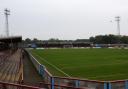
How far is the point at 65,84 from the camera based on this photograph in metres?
15.4

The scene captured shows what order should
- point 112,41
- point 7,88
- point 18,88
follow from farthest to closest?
point 112,41 < point 7,88 < point 18,88

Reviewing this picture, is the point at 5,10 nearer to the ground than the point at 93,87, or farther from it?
farther from it

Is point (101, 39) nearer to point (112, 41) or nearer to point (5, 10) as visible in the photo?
point (112, 41)

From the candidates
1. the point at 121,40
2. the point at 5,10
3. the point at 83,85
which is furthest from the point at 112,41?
the point at 83,85

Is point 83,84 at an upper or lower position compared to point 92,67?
upper

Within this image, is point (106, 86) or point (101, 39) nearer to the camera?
point (106, 86)

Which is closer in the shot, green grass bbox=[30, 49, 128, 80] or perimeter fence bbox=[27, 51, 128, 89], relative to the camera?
perimeter fence bbox=[27, 51, 128, 89]

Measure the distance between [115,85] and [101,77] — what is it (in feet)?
38.9

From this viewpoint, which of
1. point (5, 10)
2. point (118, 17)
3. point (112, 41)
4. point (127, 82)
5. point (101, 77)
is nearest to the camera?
point (127, 82)

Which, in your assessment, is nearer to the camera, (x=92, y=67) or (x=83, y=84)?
(x=83, y=84)

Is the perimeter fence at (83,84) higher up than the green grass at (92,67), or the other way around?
the perimeter fence at (83,84)

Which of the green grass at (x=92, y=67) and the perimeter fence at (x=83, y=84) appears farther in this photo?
the green grass at (x=92, y=67)

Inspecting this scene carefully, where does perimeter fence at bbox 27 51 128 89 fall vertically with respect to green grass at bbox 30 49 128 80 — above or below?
above

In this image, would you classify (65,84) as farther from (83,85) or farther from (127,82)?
(127,82)
